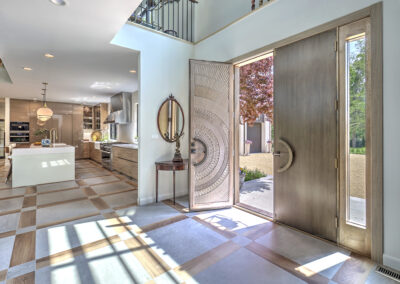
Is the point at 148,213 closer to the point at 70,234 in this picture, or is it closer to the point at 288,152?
the point at 70,234

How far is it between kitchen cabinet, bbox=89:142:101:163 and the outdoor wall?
21.7ft

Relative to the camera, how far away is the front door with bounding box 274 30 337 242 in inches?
91.8

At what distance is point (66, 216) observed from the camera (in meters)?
3.06

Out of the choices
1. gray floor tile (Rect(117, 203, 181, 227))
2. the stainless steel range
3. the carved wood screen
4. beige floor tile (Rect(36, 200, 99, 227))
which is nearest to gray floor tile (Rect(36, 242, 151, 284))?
gray floor tile (Rect(117, 203, 181, 227))

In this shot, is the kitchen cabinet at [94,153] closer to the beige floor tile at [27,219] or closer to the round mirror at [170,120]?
the beige floor tile at [27,219]

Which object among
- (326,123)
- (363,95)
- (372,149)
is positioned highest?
(363,95)

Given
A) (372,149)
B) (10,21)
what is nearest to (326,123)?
(372,149)

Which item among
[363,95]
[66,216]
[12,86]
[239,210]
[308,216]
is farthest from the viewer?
[12,86]

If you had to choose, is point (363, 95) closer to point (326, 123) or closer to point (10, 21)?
point (326, 123)

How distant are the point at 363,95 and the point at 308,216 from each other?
147cm

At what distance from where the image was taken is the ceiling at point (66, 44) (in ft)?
7.87
